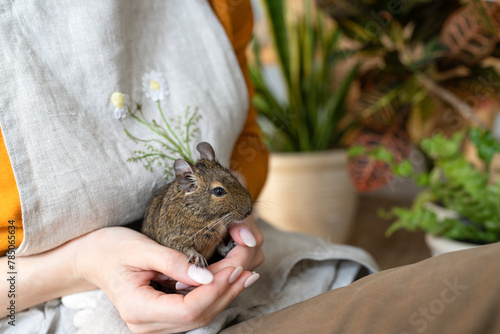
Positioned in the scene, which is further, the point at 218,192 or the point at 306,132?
the point at 306,132

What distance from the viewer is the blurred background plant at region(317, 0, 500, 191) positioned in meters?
1.59

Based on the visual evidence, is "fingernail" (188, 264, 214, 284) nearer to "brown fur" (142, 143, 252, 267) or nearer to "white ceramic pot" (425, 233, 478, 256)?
"brown fur" (142, 143, 252, 267)

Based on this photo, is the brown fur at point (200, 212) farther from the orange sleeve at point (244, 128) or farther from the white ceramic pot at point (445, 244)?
the white ceramic pot at point (445, 244)

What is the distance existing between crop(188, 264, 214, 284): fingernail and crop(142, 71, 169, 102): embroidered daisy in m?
0.31

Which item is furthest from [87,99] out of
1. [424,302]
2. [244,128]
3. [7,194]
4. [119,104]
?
[424,302]

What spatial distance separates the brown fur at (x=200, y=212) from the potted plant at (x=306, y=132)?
1.17 m

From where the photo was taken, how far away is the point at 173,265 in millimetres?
548

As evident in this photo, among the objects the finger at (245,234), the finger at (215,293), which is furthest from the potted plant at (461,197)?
the finger at (215,293)

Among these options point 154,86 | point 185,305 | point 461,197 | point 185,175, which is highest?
point 154,86

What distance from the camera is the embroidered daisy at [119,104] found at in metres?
0.68

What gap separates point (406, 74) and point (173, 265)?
1.39 meters

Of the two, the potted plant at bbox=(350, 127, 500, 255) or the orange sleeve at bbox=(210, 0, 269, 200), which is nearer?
the orange sleeve at bbox=(210, 0, 269, 200)

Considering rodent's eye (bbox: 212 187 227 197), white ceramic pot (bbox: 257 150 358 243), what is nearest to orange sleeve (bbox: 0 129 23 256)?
rodent's eye (bbox: 212 187 227 197)

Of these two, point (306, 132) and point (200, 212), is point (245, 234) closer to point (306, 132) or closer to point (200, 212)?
point (200, 212)
